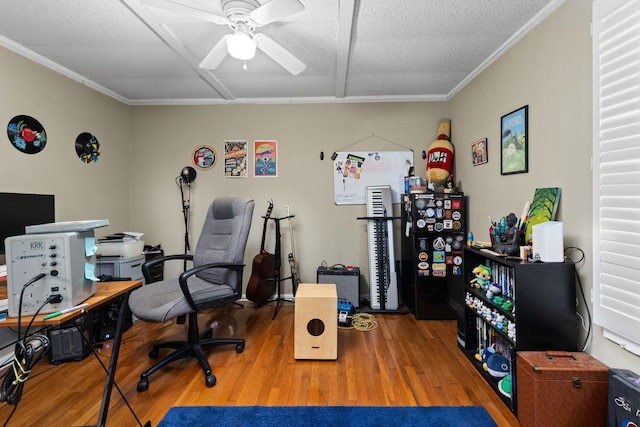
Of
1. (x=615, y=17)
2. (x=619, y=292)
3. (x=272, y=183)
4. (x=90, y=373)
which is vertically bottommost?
(x=90, y=373)

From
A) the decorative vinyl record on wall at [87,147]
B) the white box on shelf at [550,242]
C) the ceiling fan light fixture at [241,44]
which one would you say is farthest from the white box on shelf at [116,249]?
the white box on shelf at [550,242]

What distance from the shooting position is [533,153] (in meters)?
1.98

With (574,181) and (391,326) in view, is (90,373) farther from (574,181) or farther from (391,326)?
(574,181)

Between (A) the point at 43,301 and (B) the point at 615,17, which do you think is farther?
(B) the point at 615,17

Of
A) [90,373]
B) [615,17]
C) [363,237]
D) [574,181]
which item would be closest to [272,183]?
[363,237]

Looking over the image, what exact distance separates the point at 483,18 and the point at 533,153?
0.96m

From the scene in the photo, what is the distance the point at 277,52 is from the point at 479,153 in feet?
6.44

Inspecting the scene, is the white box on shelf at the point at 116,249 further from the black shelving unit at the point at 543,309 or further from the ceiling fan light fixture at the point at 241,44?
the black shelving unit at the point at 543,309

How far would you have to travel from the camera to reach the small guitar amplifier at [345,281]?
307 cm

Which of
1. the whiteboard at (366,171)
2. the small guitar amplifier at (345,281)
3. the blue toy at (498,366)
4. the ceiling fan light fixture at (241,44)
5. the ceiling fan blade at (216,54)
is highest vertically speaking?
the ceiling fan blade at (216,54)

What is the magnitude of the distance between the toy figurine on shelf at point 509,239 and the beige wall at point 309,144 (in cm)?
26

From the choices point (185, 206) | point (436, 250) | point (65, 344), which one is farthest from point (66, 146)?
point (436, 250)

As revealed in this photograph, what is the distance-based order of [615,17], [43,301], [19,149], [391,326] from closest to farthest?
[43,301] < [615,17] < [19,149] < [391,326]

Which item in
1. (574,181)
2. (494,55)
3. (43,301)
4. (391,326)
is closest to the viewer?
(43,301)
